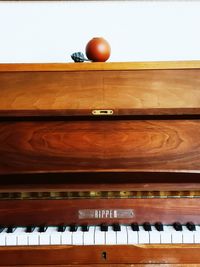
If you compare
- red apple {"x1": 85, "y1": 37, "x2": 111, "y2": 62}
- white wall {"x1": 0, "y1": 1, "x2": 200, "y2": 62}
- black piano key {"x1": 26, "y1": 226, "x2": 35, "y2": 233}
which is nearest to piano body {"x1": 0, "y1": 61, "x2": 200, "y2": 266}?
black piano key {"x1": 26, "y1": 226, "x2": 35, "y2": 233}

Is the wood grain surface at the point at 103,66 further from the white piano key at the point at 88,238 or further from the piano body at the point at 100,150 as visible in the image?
the white piano key at the point at 88,238

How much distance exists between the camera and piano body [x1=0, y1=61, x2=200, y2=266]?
1.55 meters

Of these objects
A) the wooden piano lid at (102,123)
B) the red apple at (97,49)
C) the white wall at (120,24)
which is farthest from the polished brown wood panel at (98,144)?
the white wall at (120,24)

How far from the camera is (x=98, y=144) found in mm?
1618

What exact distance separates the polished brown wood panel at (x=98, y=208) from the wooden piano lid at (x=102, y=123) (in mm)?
122

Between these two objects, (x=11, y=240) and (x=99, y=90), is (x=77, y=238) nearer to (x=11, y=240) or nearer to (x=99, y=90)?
(x=11, y=240)

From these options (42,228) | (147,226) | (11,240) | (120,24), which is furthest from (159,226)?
(120,24)

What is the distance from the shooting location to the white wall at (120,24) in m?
2.19

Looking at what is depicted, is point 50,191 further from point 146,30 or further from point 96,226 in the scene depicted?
point 146,30

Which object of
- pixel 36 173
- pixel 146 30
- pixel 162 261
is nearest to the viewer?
pixel 162 261

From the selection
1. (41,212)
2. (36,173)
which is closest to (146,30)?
(36,173)

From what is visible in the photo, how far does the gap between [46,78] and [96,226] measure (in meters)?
0.82

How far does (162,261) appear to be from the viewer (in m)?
1.46

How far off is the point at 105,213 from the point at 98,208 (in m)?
0.04
